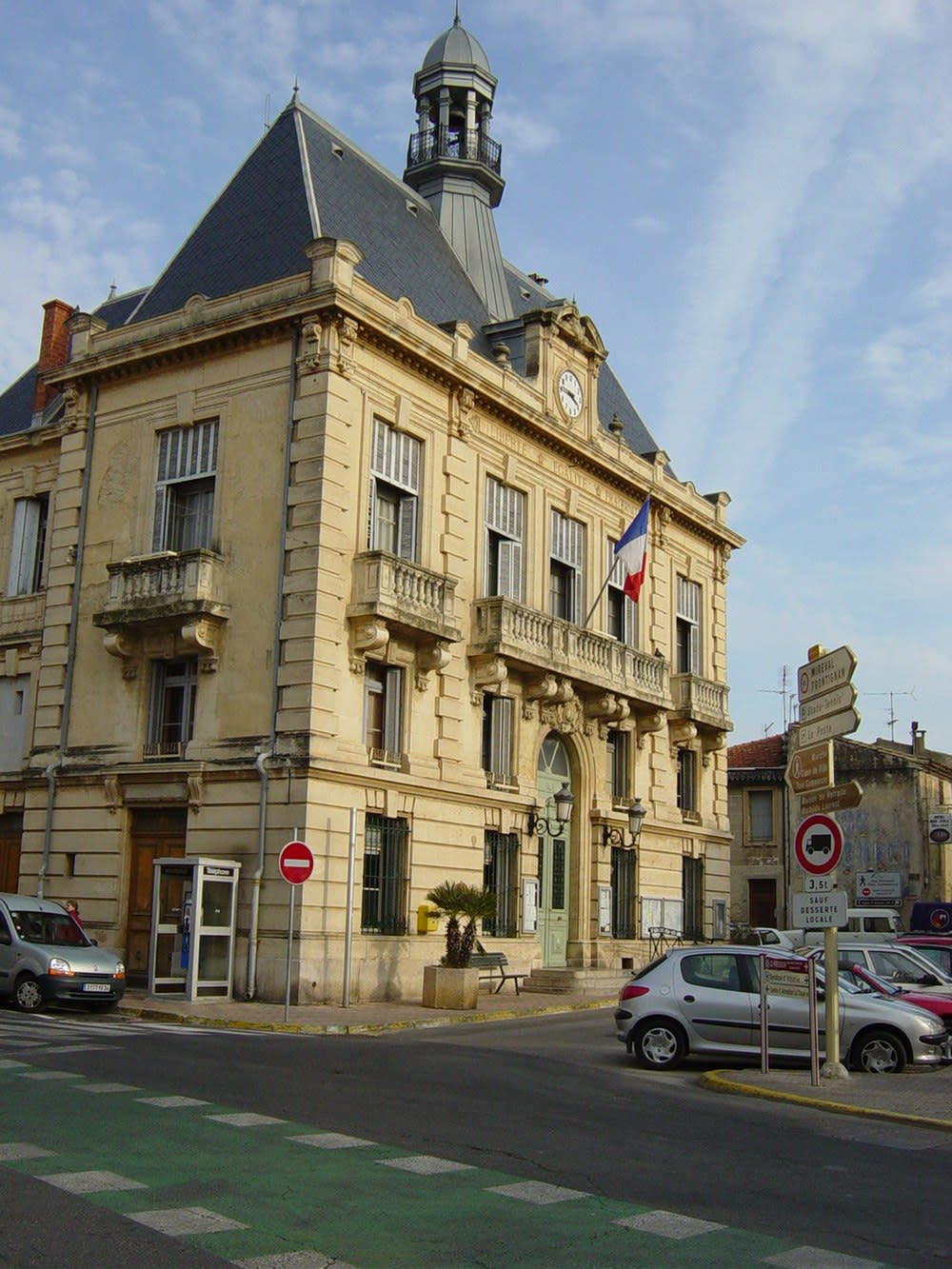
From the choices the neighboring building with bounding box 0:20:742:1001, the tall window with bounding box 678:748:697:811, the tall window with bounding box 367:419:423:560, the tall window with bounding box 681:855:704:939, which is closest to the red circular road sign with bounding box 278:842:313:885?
the neighboring building with bounding box 0:20:742:1001

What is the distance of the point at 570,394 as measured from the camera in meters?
32.7

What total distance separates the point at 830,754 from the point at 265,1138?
330 inches

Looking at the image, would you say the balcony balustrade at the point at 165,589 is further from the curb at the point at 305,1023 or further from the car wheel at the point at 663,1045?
the car wheel at the point at 663,1045

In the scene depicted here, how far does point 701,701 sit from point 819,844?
847 inches

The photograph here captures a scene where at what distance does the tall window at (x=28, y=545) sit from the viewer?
30094 millimetres

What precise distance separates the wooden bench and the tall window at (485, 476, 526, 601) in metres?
7.39

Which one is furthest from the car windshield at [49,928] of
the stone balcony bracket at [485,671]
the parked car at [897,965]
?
the parked car at [897,965]

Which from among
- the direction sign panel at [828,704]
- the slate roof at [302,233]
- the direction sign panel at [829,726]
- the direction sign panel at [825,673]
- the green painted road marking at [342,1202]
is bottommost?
the green painted road marking at [342,1202]

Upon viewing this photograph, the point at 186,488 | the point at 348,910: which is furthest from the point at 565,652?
the point at 348,910

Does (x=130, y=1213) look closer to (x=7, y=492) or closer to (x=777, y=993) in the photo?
(x=777, y=993)

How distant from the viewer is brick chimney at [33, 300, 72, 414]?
32375 millimetres

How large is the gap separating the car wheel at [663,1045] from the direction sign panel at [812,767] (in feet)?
10.2

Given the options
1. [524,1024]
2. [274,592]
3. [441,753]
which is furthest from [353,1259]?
[441,753]

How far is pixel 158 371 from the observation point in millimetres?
27234
